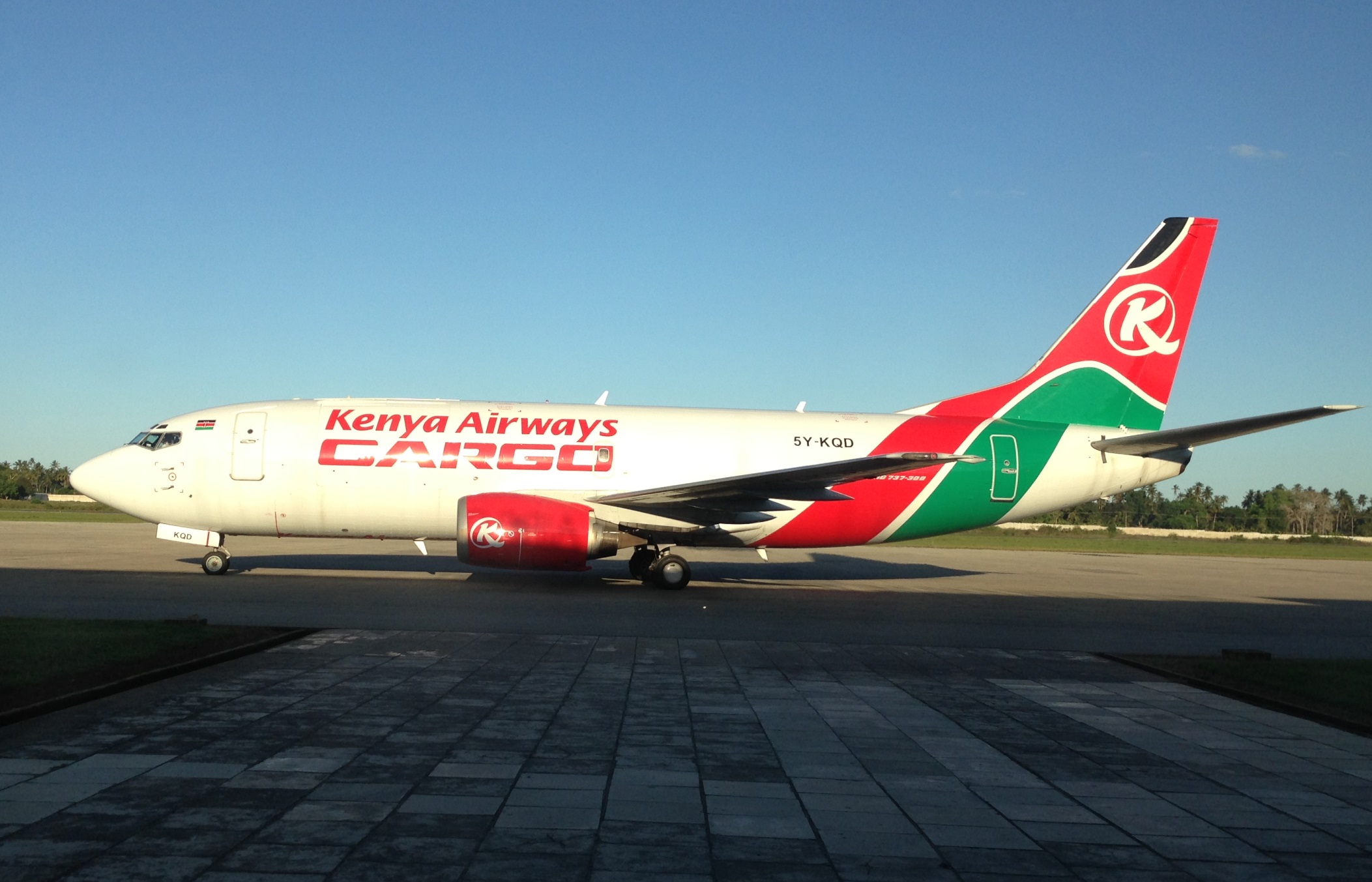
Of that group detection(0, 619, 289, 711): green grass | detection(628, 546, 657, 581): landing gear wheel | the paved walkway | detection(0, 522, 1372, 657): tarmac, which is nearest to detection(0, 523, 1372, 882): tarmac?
the paved walkway

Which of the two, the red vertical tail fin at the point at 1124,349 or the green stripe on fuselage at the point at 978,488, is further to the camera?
the red vertical tail fin at the point at 1124,349

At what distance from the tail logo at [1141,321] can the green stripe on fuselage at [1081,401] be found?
0.88 m

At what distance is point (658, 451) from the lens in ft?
68.0

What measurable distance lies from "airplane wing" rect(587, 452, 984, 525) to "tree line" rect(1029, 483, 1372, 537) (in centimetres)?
9999

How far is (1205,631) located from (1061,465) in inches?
261

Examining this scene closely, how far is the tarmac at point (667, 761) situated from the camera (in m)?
4.59

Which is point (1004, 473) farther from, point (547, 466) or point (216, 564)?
point (216, 564)

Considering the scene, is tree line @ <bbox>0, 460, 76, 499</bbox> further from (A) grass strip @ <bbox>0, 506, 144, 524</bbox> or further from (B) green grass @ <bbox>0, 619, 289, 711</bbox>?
(B) green grass @ <bbox>0, 619, 289, 711</bbox>

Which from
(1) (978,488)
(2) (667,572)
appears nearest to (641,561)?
(2) (667,572)

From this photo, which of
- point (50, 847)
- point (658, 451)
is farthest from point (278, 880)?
point (658, 451)

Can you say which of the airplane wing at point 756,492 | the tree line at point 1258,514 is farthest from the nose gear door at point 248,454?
the tree line at point 1258,514

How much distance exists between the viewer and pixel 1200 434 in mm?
19797

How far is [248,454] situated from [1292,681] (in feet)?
60.9

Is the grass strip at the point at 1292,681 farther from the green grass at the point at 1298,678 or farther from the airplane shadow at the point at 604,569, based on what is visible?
the airplane shadow at the point at 604,569
